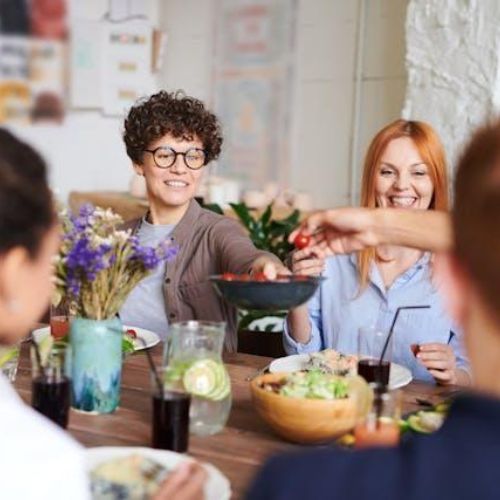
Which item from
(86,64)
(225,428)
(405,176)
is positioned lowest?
(225,428)

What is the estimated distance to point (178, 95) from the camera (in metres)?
2.66

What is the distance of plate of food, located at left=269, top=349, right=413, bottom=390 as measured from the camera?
1.81 m

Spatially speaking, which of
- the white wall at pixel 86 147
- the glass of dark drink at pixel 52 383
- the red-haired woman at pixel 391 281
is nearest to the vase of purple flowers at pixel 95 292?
the glass of dark drink at pixel 52 383

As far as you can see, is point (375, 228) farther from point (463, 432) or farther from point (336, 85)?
point (336, 85)

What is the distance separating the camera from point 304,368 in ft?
6.23

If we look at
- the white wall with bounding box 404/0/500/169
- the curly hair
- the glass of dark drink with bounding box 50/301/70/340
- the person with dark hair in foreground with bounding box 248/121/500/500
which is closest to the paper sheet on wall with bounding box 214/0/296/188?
the white wall with bounding box 404/0/500/169

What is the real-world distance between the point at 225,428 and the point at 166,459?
0.26 meters

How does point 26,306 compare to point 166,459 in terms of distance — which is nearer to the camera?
point 26,306

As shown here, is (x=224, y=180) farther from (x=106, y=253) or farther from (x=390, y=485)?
(x=390, y=485)

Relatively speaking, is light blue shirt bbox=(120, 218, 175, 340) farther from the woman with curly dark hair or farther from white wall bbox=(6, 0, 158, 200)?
white wall bbox=(6, 0, 158, 200)

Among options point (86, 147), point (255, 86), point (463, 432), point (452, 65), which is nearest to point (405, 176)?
point (452, 65)

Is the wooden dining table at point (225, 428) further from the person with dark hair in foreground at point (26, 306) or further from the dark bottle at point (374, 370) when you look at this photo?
the person with dark hair in foreground at point (26, 306)

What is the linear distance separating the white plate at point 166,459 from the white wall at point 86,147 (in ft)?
11.6

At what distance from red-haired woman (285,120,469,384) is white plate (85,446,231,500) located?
87cm
